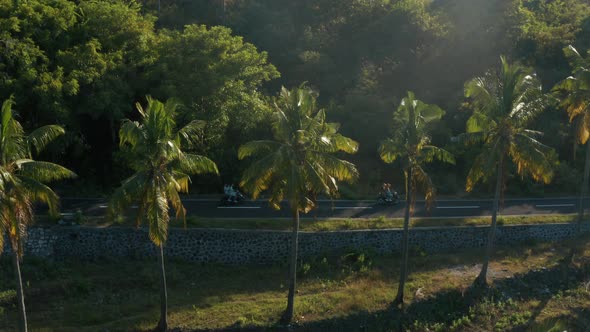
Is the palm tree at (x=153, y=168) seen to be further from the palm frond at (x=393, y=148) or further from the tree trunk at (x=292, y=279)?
the palm frond at (x=393, y=148)

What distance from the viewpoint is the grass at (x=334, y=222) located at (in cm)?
2630

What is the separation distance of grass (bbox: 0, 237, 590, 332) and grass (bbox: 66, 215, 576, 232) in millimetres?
1669

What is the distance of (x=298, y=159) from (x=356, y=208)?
12179 millimetres

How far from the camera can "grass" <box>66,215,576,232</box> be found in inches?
1035

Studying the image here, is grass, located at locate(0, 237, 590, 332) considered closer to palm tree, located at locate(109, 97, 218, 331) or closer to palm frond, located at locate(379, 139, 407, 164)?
palm tree, located at locate(109, 97, 218, 331)

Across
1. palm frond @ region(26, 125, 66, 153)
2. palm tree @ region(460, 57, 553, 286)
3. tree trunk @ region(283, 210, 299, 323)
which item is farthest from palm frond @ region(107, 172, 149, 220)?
palm tree @ region(460, 57, 553, 286)

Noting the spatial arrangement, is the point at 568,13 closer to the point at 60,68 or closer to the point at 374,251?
the point at 374,251

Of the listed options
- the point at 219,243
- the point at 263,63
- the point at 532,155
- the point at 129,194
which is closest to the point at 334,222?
the point at 219,243

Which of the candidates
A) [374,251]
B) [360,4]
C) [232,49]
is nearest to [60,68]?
[232,49]

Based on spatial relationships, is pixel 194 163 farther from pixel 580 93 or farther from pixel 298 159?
pixel 580 93

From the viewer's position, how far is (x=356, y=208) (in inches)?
1208

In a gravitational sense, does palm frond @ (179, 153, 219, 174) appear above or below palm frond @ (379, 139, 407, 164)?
below

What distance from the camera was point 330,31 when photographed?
156 feet

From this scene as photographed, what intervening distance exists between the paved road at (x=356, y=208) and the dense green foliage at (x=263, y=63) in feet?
7.09
